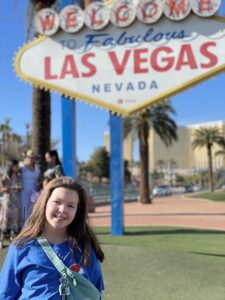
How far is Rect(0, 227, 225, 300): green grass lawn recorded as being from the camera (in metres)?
5.22

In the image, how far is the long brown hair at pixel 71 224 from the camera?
218cm

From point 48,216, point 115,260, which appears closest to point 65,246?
point 48,216

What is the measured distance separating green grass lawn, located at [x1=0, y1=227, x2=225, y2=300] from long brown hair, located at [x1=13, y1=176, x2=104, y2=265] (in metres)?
3.02

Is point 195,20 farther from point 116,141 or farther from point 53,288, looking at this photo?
point 53,288

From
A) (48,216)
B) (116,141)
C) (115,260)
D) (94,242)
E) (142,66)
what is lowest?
(115,260)

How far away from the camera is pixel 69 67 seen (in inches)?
366

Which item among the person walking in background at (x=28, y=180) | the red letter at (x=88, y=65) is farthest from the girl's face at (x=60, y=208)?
the red letter at (x=88, y=65)

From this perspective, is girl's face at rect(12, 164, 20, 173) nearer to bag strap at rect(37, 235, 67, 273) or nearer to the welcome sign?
the welcome sign

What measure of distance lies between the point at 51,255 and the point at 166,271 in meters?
4.24

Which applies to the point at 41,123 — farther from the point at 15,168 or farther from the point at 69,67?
the point at 15,168

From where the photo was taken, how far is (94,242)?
7.61 feet

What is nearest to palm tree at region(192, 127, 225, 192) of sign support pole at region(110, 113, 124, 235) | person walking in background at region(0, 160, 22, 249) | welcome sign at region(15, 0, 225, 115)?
sign support pole at region(110, 113, 124, 235)

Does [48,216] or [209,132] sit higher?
[209,132]

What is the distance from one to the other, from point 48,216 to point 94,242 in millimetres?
295
